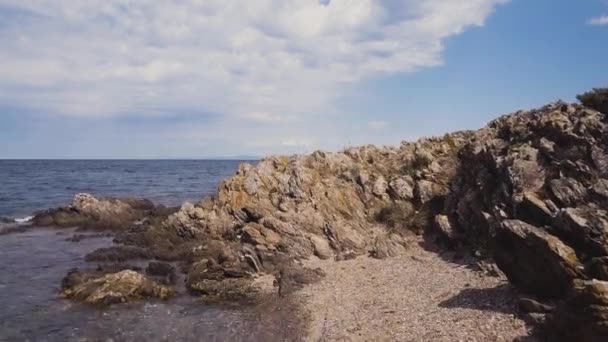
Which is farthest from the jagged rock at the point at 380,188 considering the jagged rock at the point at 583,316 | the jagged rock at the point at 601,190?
the jagged rock at the point at 583,316

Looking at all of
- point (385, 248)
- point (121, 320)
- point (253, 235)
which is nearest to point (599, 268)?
point (385, 248)

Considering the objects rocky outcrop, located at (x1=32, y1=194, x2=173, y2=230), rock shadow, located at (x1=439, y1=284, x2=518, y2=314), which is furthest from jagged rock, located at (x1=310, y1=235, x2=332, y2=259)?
rocky outcrop, located at (x1=32, y1=194, x2=173, y2=230)

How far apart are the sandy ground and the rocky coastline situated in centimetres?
95

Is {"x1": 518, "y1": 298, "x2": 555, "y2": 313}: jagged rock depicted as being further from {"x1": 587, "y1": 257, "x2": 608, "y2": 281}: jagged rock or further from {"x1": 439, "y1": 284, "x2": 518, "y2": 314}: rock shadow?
{"x1": 587, "y1": 257, "x2": 608, "y2": 281}: jagged rock

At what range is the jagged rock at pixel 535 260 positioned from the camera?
14133 mm

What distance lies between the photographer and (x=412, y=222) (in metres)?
27.7

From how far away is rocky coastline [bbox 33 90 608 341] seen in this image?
14508 mm

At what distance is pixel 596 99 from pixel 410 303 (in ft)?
51.8

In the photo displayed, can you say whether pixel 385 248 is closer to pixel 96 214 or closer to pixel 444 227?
pixel 444 227

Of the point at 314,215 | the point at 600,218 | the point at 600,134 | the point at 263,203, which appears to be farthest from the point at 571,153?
the point at 263,203

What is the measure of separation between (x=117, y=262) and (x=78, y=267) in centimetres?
209

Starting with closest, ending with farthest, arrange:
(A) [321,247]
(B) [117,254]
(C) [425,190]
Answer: (A) [321,247] → (B) [117,254] → (C) [425,190]

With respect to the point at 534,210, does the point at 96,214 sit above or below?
below

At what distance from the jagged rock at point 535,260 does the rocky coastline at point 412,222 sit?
4 centimetres
